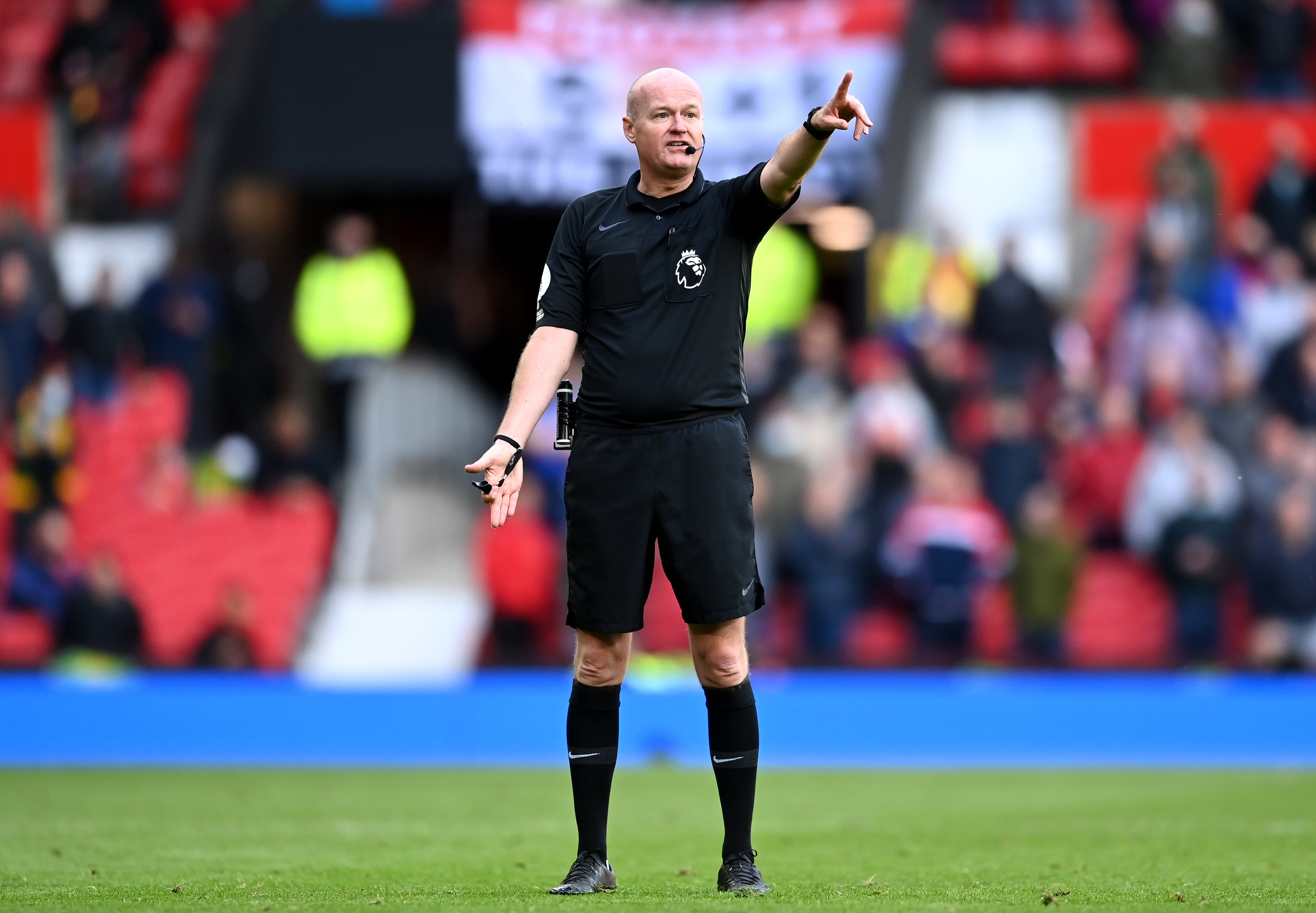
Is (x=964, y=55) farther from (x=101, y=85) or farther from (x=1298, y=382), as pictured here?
(x=101, y=85)

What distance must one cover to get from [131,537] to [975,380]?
6419mm

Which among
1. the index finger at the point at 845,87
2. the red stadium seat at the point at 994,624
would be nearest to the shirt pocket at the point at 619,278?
the index finger at the point at 845,87

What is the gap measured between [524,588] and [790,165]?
8.96 meters

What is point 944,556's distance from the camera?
13961 millimetres

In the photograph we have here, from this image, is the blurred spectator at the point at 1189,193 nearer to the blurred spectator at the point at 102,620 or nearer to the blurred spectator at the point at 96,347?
the blurred spectator at the point at 96,347

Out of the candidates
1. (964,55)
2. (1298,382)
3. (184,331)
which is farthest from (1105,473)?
(184,331)

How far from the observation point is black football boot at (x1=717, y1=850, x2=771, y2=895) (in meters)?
5.74

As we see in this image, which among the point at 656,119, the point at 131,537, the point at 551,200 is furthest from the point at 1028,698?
the point at 656,119

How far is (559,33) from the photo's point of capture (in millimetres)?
16047

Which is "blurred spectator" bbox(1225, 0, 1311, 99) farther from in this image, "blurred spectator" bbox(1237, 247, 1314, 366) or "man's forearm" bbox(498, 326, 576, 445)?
"man's forearm" bbox(498, 326, 576, 445)

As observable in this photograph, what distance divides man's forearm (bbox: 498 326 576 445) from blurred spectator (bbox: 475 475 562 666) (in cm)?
832

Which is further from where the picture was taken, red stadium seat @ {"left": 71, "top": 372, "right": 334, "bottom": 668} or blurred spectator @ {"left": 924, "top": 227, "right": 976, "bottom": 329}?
blurred spectator @ {"left": 924, "top": 227, "right": 976, "bottom": 329}

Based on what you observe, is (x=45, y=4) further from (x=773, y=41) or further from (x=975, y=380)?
(x=975, y=380)

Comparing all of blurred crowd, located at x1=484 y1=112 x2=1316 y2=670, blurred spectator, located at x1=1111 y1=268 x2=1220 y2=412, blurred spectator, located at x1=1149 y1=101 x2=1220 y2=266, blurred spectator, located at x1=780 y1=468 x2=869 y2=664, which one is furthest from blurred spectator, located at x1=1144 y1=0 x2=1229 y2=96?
blurred spectator, located at x1=780 y1=468 x2=869 y2=664
